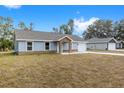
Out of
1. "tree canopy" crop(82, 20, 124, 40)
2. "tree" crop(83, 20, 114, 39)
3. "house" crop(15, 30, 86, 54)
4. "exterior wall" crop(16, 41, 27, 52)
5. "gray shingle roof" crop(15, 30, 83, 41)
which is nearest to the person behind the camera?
"exterior wall" crop(16, 41, 27, 52)

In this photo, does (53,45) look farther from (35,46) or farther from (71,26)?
(71,26)

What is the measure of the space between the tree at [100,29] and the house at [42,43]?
31509 mm

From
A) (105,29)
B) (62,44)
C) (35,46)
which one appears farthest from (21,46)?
(105,29)

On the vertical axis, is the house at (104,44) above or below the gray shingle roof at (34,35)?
below

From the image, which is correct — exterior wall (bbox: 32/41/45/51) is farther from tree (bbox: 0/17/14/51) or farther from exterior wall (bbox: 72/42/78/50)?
tree (bbox: 0/17/14/51)

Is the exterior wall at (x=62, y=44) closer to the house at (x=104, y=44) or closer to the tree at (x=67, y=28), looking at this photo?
the house at (x=104, y=44)

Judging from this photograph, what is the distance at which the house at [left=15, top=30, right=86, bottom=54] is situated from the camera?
21.0 meters

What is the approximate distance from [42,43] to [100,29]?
37.8 meters

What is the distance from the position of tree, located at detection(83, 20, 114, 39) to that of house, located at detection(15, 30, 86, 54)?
31.5 m

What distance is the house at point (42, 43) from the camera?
20984 millimetres

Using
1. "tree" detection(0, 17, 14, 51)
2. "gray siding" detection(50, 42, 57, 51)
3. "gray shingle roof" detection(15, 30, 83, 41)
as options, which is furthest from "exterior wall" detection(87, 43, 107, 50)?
"tree" detection(0, 17, 14, 51)

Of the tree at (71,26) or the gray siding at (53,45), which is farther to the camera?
the tree at (71,26)

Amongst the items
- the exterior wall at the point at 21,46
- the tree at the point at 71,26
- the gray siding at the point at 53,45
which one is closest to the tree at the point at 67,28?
the tree at the point at 71,26
